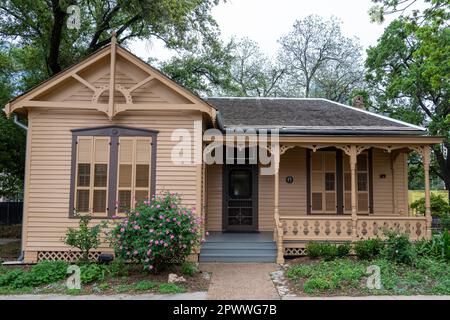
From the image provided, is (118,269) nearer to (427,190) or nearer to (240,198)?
(240,198)

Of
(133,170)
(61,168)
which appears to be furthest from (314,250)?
(61,168)

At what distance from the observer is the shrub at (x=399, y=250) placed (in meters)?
7.54

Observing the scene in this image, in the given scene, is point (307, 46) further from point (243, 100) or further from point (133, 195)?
point (133, 195)

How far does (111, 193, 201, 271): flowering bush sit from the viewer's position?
21.4 ft

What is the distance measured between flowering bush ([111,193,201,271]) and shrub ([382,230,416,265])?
14.1 feet

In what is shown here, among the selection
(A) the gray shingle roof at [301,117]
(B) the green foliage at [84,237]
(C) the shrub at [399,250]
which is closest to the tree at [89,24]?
(A) the gray shingle roof at [301,117]

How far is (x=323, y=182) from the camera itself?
1071 cm

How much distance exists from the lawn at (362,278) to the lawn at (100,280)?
1.87 meters

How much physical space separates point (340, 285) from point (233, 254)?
2950mm

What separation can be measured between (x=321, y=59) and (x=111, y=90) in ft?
77.7

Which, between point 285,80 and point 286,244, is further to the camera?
point 285,80

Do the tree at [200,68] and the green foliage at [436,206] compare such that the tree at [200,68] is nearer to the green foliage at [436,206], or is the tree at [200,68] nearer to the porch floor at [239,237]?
the porch floor at [239,237]
